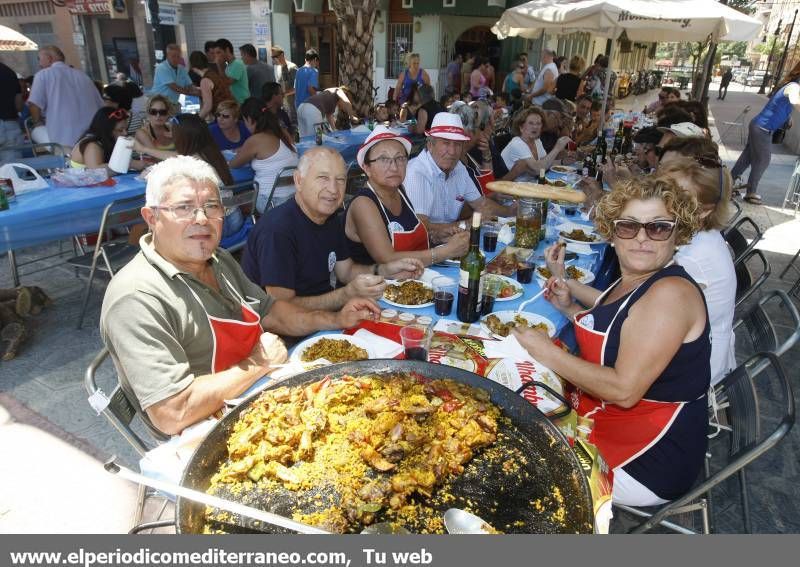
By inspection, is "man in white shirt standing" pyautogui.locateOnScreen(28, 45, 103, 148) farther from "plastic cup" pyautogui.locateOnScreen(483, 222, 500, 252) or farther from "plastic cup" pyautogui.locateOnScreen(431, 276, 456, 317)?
"plastic cup" pyautogui.locateOnScreen(431, 276, 456, 317)

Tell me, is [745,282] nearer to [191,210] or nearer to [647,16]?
[191,210]

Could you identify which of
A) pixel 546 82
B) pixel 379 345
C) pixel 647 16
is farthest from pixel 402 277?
pixel 546 82

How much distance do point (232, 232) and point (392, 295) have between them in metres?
2.57

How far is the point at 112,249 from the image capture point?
4.44 m

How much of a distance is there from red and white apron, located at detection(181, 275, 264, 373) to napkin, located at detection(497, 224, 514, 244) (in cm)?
204

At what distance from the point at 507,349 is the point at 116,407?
1541 millimetres

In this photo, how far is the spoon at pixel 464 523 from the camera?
1.22m

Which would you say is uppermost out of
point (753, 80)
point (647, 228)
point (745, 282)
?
point (753, 80)

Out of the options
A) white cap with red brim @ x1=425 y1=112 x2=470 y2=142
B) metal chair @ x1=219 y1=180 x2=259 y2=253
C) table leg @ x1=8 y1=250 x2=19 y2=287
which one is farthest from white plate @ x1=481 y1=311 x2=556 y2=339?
table leg @ x1=8 y1=250 x2=19 y2=287

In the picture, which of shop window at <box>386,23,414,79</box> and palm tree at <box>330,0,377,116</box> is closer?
palm tree at <box>330,0,377,116</box>

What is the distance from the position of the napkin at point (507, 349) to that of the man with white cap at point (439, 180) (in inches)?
71.8

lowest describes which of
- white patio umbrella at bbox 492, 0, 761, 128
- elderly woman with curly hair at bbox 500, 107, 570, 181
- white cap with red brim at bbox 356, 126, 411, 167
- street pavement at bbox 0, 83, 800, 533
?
street pavement at bbox 0, 83, 800, 533

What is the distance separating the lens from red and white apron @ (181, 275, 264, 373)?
195 cm
